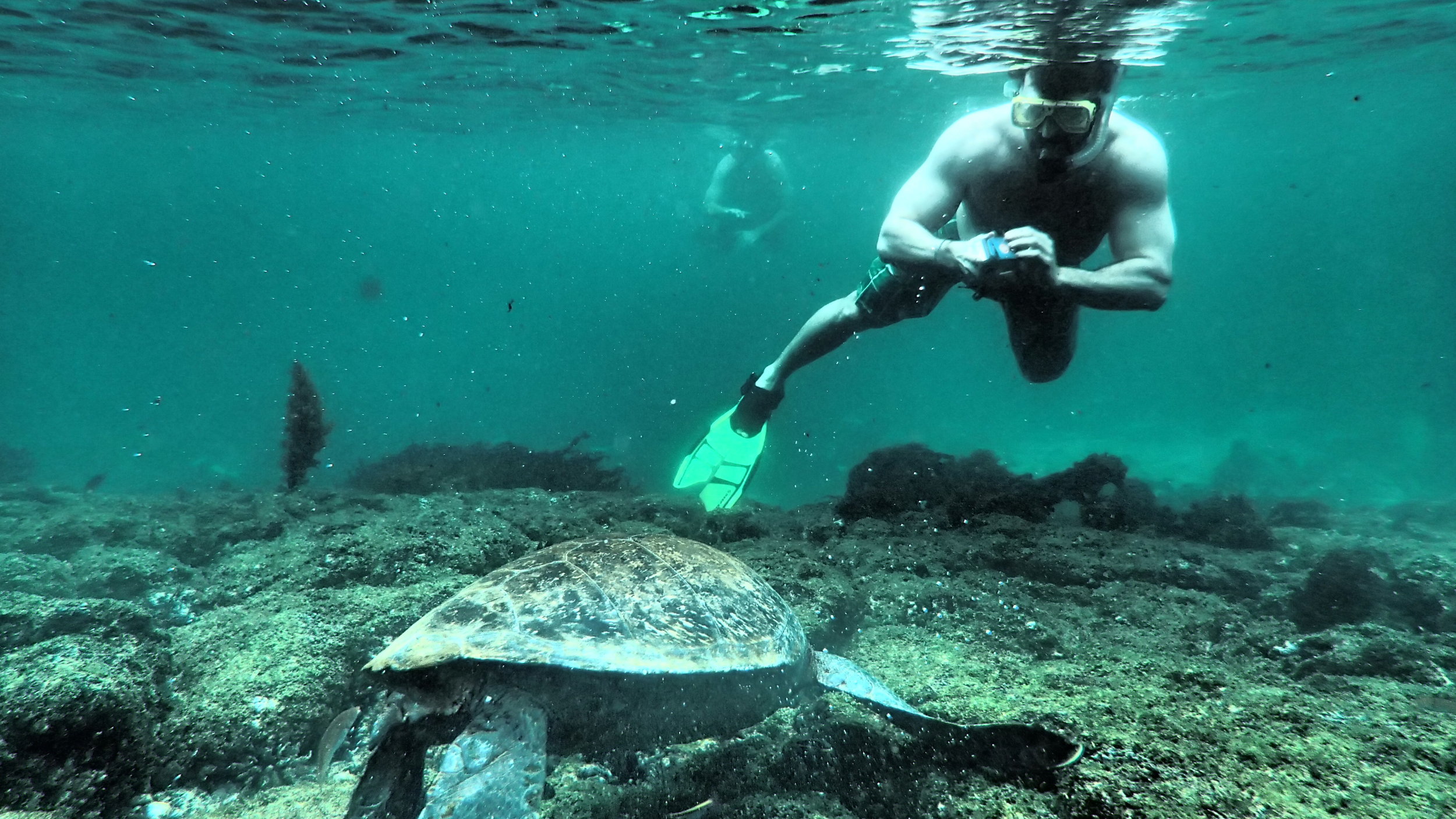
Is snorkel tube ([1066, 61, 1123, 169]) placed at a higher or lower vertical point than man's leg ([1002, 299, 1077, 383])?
higher

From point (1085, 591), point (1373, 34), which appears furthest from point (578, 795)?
point (1373, 34)

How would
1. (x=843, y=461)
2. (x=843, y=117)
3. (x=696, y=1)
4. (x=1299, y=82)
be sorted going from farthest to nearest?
(x=843, y=461), (x=843, y=117), (x=1299, y=82), (x=696, y=1)

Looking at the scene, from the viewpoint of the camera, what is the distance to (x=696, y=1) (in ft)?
34.0

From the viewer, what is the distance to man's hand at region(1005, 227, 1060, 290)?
2754 mm

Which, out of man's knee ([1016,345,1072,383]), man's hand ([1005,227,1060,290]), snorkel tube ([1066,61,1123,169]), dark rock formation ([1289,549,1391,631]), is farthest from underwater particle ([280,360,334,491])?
dark rock formation ([1289,549,1391,631])

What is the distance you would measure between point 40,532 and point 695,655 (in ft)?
27.0

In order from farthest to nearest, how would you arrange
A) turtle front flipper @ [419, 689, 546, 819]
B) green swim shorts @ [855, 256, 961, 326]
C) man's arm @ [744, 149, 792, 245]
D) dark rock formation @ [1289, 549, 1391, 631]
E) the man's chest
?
1. man's arm @ [744, 149, 792, 245]
2. green swim shorts @ [855, 256, 961, 326]
3. dark rock formation @ [1289, 549, 1391, 631]
4. the man's chest
5. turtle front flipper @ [419, 689, 546, 819]

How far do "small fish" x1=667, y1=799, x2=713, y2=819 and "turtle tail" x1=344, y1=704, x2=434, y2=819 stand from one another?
0.82 meters

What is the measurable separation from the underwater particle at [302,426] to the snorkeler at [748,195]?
19.9 m

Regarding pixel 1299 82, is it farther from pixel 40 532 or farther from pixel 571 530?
pixel 40 532

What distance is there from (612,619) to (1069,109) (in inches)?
137

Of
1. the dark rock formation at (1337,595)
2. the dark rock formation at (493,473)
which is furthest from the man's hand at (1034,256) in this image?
the dark rock formation at (493,473)

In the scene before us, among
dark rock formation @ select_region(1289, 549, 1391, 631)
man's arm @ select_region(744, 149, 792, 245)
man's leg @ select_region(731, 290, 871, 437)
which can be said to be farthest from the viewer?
man's arm @ select_region(744, 149, 792, 245)

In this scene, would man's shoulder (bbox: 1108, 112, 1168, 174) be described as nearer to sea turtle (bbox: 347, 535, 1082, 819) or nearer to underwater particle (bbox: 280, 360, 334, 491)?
sea turtle (bbox: 347, 535, 1082, 819)
